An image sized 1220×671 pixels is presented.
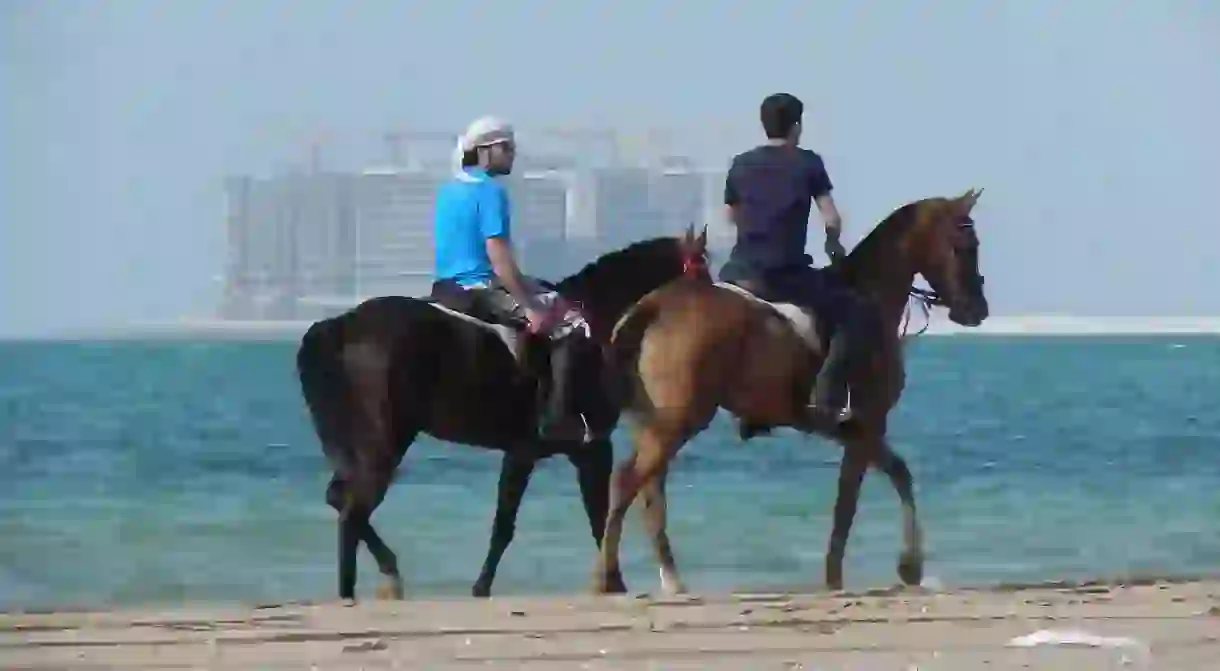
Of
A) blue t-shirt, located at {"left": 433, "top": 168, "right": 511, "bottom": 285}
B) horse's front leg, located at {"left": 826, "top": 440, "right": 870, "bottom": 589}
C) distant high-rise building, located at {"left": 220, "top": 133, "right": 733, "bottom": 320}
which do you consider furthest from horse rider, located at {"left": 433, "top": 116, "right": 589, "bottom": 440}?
distant high-rise building, located at {"left": 220, "top": 133, "right": 733, "bottom": 320}

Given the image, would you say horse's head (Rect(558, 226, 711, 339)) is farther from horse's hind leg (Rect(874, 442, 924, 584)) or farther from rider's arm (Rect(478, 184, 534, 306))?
horse's hind leg (Rect(874, 442, 924, 584))

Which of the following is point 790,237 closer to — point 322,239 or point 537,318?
A: point 537,318

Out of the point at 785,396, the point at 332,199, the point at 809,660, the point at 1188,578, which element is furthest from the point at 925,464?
the point at 332,199

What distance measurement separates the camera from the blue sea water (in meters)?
18.3

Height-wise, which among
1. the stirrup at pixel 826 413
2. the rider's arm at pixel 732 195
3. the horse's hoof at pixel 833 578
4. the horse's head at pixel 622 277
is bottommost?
the horse's hoof at pixel 833 578

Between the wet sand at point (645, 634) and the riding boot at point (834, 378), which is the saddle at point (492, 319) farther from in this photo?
the riding boot at point (834, 378)

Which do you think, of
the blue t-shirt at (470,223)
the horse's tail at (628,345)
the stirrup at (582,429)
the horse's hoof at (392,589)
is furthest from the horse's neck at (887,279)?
the horse's hoof at (392,589)

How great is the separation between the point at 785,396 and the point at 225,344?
177163 mm

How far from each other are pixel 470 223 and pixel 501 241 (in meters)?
0.21

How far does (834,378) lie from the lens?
11922 mm

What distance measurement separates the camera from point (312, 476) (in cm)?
3319

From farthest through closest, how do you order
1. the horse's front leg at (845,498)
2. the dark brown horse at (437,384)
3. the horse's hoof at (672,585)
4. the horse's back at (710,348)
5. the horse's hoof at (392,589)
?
1. the horse's front leg at (845,498)
2. the horse's hoof at (392,589)
3. the horse's hoof at (672,585)
4. the horse's back at (710,348)
5. the dark brown horse at (437,384)

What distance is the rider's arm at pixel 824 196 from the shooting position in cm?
1191

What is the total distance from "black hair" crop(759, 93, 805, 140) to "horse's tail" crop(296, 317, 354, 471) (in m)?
2.39
